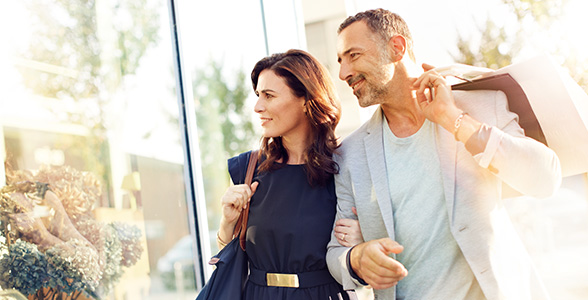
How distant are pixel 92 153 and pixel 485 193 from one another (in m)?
1.71

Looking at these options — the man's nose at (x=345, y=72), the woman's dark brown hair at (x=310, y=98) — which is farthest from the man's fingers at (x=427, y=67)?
the woman's dark brown hair at (x=310, y=98)

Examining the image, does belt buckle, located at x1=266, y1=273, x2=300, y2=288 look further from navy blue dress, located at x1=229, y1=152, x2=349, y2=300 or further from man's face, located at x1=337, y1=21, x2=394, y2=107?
man's face, located at x1=337, y1=21, x2=394, y2=107

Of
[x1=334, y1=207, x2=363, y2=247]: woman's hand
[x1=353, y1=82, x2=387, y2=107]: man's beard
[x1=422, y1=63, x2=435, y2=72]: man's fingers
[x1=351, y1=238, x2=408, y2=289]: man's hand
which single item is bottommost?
[x1=351, y1=238, x2=408, y2=289]: man's hand

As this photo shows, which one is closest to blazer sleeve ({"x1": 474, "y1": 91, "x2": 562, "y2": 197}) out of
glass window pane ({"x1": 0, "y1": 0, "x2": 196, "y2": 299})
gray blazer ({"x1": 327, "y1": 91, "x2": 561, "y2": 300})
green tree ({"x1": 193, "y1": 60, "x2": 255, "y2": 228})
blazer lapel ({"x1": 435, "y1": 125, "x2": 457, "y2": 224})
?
gray blazer ({"x1": 327, "y1": 91, "x2": 561, "y2": 300})

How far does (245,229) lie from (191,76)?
1526 millimetres

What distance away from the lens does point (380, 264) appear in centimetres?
142

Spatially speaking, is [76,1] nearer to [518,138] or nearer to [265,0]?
[518,138]

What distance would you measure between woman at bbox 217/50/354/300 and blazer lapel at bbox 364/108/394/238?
0.66 ft

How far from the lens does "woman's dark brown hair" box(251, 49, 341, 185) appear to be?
6.83 ft

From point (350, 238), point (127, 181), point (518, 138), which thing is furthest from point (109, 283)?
point (518, 138)

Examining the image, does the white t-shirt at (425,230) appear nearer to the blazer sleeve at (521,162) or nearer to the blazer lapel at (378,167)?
the blazer lapel at (378,167)

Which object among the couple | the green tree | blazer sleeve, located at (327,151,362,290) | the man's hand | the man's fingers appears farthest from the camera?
the green tree

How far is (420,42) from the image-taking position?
3504 mm

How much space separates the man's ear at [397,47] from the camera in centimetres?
190
